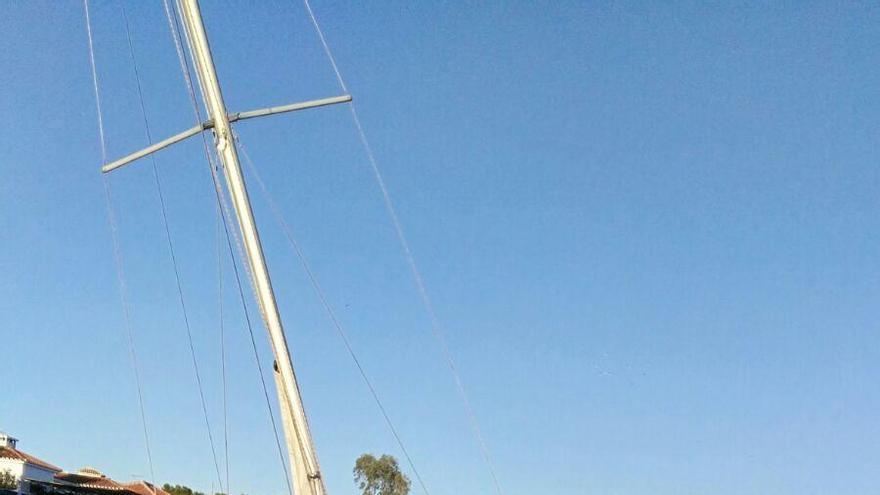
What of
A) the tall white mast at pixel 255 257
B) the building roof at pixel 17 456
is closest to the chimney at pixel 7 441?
the building roof at pixel 17 456

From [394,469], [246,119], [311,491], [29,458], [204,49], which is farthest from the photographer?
[394,469]

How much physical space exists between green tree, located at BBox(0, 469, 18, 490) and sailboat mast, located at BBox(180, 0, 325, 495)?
4962 centimetres

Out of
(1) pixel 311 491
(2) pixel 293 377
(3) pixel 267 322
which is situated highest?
(3) pixel 267 322

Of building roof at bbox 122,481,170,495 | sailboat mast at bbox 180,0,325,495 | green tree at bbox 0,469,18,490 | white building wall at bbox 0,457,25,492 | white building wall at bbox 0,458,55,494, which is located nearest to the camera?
sailboat mast at bbox 180,0,325,495

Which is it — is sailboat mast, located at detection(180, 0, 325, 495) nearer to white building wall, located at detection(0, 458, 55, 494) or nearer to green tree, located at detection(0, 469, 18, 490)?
green tree, located at detection(0, 469, 18, 490)

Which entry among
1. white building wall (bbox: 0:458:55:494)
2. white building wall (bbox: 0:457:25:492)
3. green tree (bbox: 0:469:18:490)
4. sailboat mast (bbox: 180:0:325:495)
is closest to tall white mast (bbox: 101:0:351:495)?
sailboat mast (bbox: 180:0:325:495)

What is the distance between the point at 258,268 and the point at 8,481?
5153 cm

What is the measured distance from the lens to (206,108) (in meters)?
13.4

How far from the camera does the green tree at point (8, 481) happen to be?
55100mm

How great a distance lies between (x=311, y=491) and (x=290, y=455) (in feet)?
1.86

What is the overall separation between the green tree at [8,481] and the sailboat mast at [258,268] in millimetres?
49619

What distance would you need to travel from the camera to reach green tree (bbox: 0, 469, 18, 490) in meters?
55.1

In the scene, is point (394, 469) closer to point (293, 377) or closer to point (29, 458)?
point (29, 458)

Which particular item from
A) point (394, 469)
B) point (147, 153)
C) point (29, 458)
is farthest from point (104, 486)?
point (147, 153)
